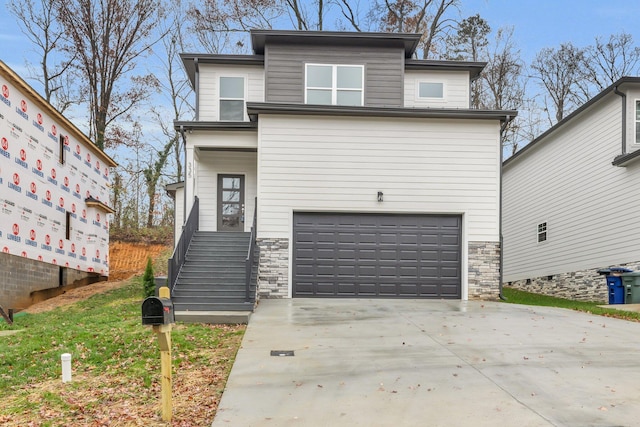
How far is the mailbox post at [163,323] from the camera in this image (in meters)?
4.93

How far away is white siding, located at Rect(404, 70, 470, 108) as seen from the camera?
1712 centimetres

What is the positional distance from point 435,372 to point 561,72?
27.9 m

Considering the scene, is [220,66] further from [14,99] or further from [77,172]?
[77,172]

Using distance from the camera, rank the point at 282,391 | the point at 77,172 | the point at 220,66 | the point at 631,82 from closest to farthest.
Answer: the point at 282,391, the point at 631,82, the point at 220,66, the point at 77,172

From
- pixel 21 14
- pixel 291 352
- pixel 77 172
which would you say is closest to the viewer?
pixel 291 352

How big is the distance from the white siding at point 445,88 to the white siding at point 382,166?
2.83 metres

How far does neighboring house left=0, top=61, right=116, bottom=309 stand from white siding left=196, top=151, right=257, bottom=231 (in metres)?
5.06

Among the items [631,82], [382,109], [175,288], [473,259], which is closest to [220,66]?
[382,109]

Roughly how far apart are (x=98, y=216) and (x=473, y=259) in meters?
15.1

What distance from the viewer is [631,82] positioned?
595 inches

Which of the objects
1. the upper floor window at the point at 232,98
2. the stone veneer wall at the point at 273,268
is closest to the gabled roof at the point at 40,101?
the upper floor window at the point at 232,98

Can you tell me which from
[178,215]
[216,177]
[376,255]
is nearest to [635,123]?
[376,255]

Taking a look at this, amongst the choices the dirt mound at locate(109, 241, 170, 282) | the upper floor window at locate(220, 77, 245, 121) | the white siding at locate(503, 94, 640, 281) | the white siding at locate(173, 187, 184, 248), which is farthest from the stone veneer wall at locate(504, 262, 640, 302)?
the dirt mound at locate(109, 241, 170, 282)

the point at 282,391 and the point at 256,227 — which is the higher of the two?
the point at 256,227
